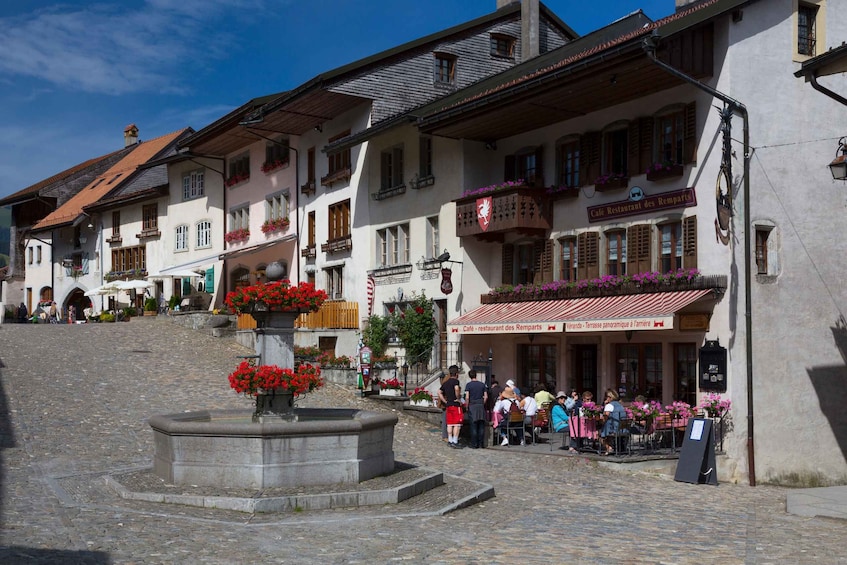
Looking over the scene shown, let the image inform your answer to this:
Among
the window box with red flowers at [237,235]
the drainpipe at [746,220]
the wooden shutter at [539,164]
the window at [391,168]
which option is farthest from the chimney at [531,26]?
the drainpipe at [746,220]

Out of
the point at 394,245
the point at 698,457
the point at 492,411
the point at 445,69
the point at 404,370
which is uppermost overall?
the point at 445,69

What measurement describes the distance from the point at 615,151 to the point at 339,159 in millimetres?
13283

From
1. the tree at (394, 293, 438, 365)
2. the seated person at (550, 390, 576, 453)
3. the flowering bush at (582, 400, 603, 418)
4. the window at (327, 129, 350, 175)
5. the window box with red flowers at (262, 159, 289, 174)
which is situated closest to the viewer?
the flowering bush at (582, 400, 603, 418)

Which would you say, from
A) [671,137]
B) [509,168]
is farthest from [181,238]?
[671,137]

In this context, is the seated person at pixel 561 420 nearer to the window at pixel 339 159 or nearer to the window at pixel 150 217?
the window at pixel 339 159

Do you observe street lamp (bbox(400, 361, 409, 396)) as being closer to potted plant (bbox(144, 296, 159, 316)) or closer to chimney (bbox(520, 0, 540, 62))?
chimney (bbox(520, 0, 540, 62))

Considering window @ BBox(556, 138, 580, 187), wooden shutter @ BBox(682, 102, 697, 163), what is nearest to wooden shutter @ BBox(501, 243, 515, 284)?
window @ BBox(556, 138, 580, 187)

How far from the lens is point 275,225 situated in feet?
128

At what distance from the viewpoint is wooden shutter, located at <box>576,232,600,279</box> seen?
2428cm

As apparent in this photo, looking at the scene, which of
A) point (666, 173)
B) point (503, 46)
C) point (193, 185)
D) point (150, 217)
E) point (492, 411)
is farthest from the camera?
point (150, 217)

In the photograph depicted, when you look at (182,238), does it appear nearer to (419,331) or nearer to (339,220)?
(339,220)

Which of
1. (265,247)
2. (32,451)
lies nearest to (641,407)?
(32,451)

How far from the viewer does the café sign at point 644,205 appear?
2167 cm

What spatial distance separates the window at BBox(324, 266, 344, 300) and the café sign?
1257 centimetres
